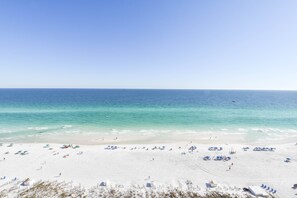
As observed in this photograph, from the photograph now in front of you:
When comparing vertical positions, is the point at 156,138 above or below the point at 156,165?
below

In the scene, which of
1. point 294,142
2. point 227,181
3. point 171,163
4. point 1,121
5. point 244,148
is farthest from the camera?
point 1,121

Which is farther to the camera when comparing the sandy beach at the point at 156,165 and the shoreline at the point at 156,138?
the shoreline at the point at 156,138

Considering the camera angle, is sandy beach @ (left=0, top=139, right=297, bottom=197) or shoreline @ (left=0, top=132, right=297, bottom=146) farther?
shoreline @ (left=0, top=132, right=297, bottom=146)

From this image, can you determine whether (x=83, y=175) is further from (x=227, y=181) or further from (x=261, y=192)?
(x=261, y=192)

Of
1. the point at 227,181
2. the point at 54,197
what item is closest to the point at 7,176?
the point at 54,197

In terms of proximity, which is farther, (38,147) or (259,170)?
(38,147)

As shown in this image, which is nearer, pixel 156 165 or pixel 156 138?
pixel 156 165

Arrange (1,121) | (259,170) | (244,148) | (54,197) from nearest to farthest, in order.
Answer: (54,197) → (259,170) → (244,148) → (1,121)
